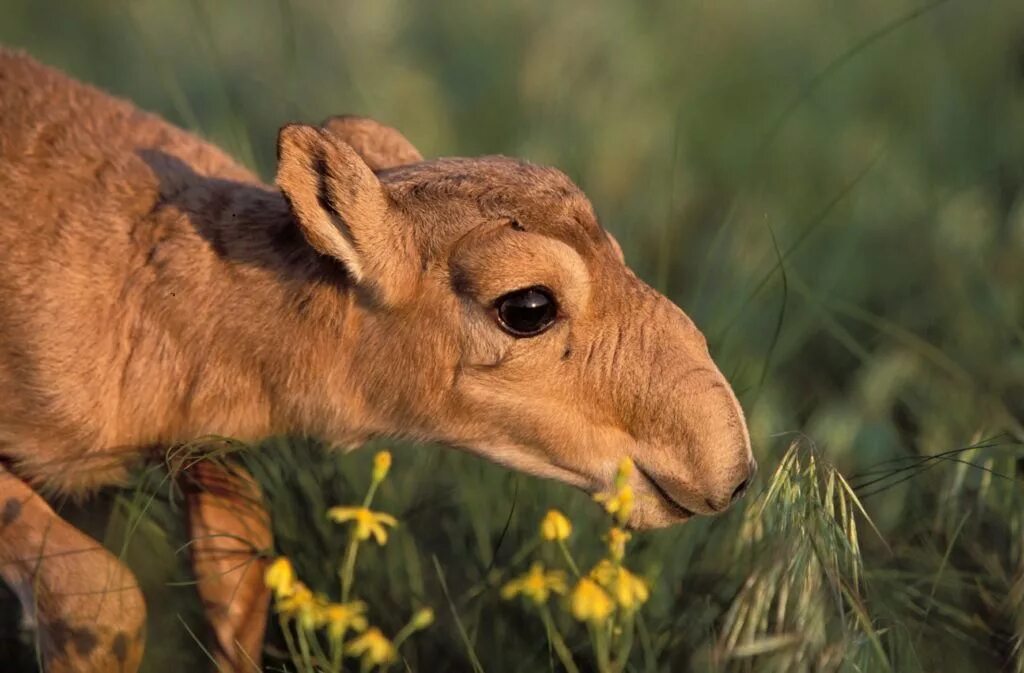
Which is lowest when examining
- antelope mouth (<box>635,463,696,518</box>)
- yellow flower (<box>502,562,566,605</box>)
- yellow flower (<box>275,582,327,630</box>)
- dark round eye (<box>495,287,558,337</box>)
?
yellow flower (<box>275,582,327,630</box>)

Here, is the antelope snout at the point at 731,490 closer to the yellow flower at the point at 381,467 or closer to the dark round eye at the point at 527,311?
the dark round eye at the point at 527,311

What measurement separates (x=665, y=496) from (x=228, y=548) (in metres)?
1.42

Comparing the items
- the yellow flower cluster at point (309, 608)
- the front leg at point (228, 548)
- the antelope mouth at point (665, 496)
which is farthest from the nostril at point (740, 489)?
the front leg at point (228, 548)

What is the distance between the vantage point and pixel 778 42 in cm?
942

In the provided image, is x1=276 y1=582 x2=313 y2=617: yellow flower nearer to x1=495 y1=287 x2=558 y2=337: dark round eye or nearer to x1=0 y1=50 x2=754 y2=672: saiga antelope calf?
x1=0 y1=50 x2=754 y2=672: saiga antelope calf

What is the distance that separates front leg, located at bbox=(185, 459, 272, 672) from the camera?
15.0 ft

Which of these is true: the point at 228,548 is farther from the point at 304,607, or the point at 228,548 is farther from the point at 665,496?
the point at 304,607

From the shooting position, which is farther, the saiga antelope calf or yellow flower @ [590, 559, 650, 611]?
the saiga antelope calf

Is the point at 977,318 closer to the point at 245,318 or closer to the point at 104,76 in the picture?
the point at 245,318

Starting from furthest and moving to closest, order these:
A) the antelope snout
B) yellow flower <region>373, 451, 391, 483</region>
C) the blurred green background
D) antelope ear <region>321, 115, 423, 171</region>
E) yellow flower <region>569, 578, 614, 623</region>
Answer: antelope ear <region>321, 115, 423, 171</region>
the blurred green background
the antelope snout
yellow flower <region>373, 451, 391, 483</region>
yellow flower <region>569, 578, 614, 623</region>

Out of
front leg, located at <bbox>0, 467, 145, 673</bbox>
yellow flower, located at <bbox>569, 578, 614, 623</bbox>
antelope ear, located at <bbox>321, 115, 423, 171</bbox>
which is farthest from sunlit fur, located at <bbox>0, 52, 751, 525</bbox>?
yellow flower, located at <bbox>569, 578, 614, 623</bbox>

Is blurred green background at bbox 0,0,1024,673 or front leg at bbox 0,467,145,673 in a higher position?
blurred green background at bbox 0,0,1024,673

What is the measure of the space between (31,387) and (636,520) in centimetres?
158

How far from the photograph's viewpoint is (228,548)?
4684 millimetres
